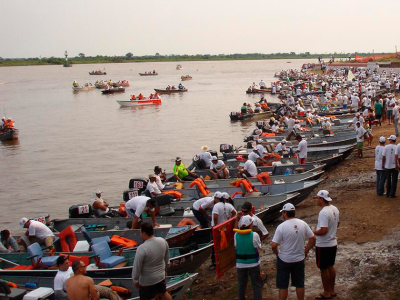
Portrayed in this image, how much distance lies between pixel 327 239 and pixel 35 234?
7.20 meters

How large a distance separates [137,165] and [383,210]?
1579 cm

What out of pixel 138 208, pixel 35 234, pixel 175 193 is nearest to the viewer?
pixel 138 208

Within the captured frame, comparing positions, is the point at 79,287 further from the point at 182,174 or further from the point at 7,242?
the point at 182,174

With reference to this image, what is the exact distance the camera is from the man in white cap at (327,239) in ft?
23.7

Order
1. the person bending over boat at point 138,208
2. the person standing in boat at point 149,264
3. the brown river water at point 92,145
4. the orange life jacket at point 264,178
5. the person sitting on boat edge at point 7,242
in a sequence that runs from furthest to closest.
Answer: the brown river water at point 92,145 < the orange life jacket at point 264,178 < the person sitting on boat edge at point 7,242 < the person bending over boat at point 138,208 < the person standing in boat at point 149,264

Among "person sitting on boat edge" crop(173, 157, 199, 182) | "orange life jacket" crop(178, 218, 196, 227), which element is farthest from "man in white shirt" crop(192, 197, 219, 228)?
"person sitting on boat edge" crop(173, 157, 199, 182)

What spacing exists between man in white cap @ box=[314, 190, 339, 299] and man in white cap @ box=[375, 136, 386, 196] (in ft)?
18.1

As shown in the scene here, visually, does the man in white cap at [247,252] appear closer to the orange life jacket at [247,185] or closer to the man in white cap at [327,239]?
the man in white cap at [327,239]

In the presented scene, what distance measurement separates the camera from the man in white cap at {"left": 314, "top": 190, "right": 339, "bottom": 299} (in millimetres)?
7223

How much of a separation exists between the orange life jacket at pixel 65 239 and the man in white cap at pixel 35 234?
30cm

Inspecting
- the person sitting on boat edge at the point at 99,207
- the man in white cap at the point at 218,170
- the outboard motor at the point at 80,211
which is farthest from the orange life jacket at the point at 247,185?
the outboard motor at the point at 80,211

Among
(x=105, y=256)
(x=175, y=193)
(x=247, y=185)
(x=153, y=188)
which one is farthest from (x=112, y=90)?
(x=105, y=256)

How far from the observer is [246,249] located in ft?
23.6

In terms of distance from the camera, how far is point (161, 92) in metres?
67.7
